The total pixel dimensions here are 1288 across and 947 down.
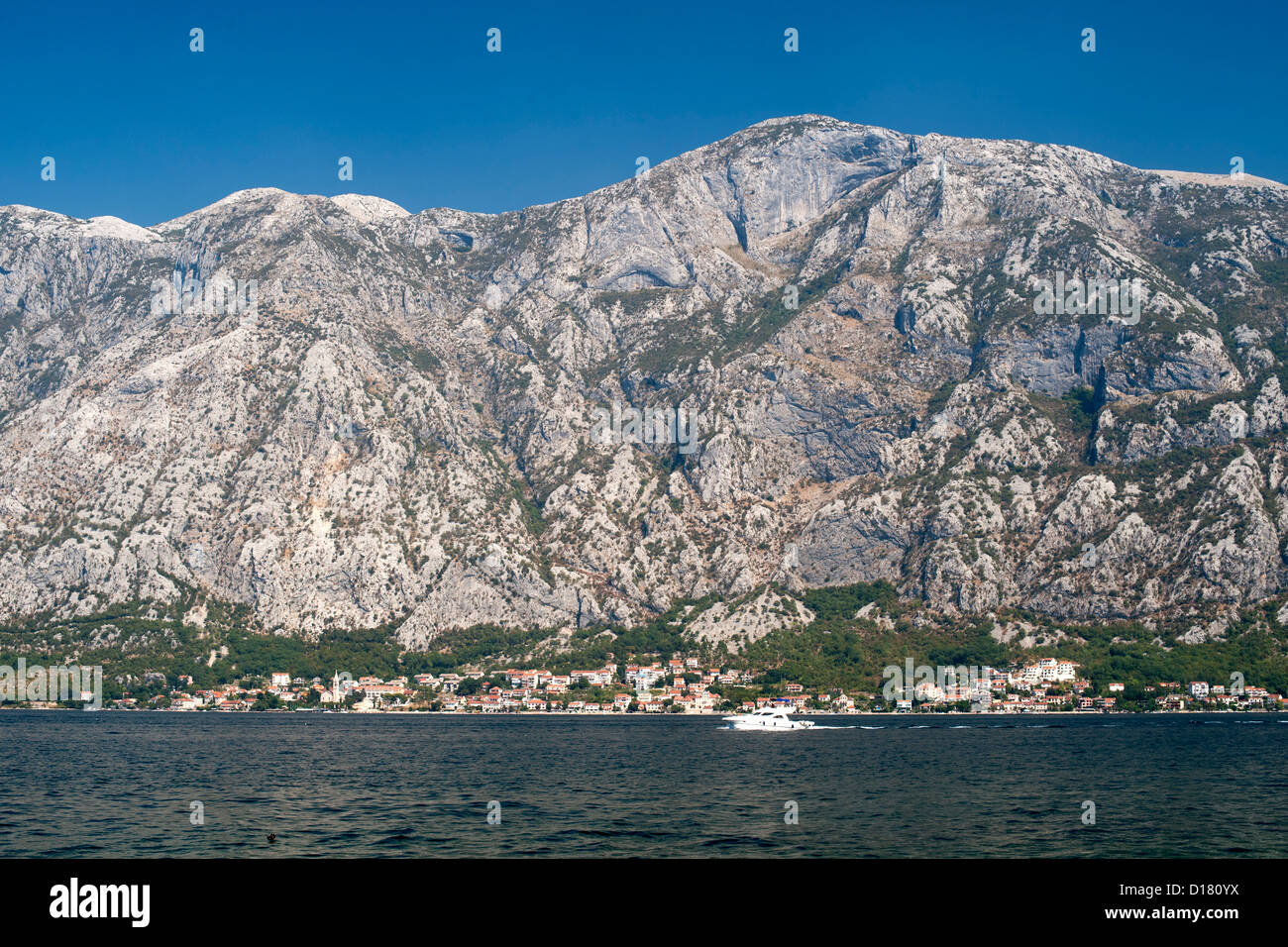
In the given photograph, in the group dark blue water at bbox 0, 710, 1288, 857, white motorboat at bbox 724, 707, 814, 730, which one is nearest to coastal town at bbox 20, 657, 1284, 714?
white motorboat at bbox 724, 707, 814, 730

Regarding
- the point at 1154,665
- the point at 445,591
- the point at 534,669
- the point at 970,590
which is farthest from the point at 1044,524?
the point at 445,591

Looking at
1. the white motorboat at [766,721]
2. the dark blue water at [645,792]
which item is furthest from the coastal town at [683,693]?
the dark blue water at [645,792]

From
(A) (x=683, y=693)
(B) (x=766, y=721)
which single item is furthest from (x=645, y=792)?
(A) (x=683, y=693)

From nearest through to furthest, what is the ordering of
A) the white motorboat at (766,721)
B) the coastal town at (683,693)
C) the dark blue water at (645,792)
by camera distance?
the dark blue water at (645,792)
the white motorboat at (766,721)
the coastal town at (683,693)

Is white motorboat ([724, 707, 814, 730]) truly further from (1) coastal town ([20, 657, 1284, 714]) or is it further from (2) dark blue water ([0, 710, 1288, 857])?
(1) coastal town ([20, 657, 1284, 714])

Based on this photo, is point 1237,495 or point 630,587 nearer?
point 1237,495

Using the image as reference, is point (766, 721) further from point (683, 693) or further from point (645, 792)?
point (645, 792)

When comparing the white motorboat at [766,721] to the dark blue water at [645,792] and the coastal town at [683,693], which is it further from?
the coastal town at [683,693]

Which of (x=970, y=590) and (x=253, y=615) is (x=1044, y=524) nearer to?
(x=970, y=590)
